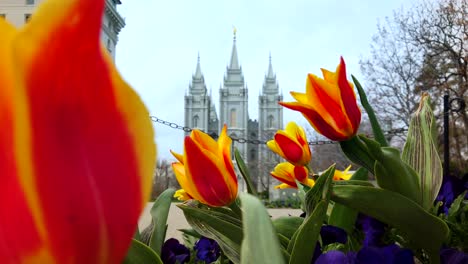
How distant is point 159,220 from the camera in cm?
72

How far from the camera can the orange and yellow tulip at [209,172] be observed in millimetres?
601

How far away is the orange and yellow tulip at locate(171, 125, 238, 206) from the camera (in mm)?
601

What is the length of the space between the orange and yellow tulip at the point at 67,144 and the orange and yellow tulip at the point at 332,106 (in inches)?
21.6

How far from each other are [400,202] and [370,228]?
12cm

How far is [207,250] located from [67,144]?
772 mm

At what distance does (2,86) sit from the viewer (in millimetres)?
195

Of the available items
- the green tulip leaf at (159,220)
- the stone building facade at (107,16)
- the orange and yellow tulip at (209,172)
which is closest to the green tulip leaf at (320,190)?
the orange and yellow tulip at (209,172)

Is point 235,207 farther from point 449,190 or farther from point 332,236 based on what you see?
point 449,190

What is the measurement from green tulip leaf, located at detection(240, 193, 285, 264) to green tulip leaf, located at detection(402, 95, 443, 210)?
1.42 feet

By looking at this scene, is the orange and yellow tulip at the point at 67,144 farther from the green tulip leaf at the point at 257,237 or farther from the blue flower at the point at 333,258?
the blue flower at the point at 333,258

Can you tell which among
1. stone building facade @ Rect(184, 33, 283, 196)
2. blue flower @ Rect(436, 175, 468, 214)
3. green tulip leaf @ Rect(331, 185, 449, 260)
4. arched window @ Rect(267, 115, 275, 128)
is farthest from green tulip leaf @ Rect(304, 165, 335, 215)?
arched window @ Rect(267, 115, 275, 128)

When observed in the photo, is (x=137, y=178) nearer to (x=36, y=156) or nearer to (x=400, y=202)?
(x=36, y=156)

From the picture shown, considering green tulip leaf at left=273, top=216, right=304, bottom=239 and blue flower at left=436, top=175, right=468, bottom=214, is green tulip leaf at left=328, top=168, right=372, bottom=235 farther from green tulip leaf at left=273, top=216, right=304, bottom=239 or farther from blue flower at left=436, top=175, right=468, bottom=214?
blue flower at left=436, top=175, right=468, bottom=214

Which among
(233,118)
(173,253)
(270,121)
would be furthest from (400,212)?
(270,121)
